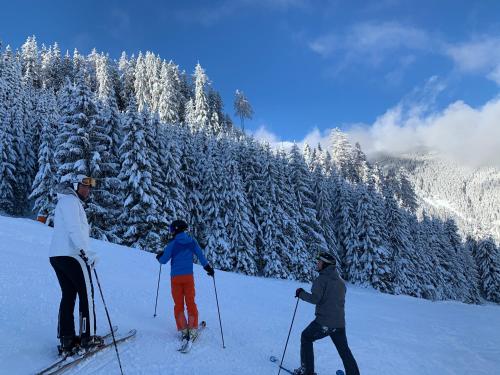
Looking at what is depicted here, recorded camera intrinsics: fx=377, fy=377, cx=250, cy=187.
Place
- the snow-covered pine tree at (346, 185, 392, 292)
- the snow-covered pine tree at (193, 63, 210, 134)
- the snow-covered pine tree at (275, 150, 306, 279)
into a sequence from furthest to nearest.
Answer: the snow-covered pine tree at (193, 63, 210, 134) → the snow-covered pine tree at (346, 185, 392, 292) → the snow-covered pine tree at (275, 150, 306, 279)

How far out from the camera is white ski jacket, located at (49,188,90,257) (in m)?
5.23

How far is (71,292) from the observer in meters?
5.40

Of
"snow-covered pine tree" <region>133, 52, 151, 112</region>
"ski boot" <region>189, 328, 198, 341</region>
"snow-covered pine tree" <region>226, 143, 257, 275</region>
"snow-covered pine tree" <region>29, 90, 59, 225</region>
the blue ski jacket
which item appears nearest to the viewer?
"ski boot" <region>189, 328, 198, 341</region>

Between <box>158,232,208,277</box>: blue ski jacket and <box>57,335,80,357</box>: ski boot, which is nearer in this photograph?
<box>57,335,80,357</box>: ski boot

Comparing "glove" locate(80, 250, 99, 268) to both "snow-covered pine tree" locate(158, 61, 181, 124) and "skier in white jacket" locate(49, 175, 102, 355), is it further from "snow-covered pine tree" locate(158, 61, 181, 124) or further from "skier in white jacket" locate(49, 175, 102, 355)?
"snow-covered pine tree" locate(158, 61, 181, 124)

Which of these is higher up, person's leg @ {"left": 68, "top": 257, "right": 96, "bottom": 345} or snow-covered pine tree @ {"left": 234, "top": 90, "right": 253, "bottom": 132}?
snow-covered pine tree @ {"left": 234, "top": 90, "right": 253, "bottom": 132}

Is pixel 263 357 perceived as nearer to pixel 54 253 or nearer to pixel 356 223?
pixel 54 253

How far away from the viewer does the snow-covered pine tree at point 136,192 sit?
27609 mm

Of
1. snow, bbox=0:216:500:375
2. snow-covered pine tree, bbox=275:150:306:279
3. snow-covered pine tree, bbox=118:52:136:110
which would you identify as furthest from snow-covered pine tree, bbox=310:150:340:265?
snow-covered pine tree, bbox=118:52:136:110

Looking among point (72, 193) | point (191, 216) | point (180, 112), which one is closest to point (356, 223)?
point (191, 216)

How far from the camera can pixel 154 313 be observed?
Answer: 896 centimetres

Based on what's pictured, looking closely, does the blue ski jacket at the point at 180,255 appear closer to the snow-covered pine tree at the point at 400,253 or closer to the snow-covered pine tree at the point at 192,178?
the snow-covered pine tree at the point at 192,178

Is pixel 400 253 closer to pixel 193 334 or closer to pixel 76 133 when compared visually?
pixel 76 133

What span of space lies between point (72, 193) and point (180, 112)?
78.3 meters
